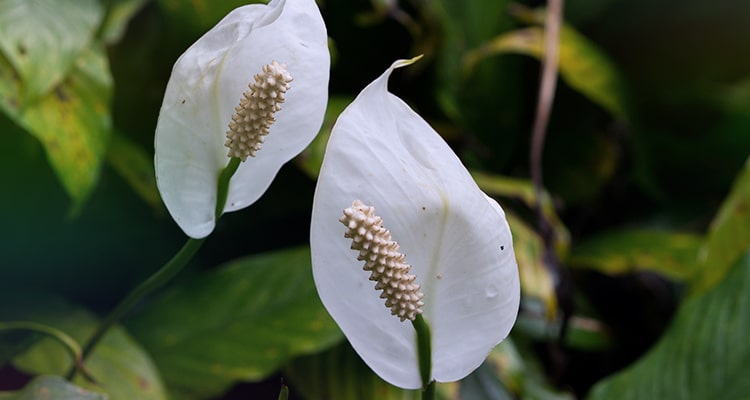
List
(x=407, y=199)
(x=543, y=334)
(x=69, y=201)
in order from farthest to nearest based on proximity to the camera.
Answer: (x=543, y=334), (x=69, y=201), (x=407, y=199)

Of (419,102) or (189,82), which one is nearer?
(189,82)

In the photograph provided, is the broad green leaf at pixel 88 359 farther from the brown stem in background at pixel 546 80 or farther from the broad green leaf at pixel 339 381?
the brown stem in background at pixel 546 80

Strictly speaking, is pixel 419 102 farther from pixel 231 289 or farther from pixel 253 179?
pixel 253 179

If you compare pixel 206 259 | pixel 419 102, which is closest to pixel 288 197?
pixel 206 259

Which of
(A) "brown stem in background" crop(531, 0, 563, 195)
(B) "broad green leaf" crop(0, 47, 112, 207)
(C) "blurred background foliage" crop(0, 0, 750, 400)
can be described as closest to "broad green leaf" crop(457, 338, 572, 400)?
(C) "blurred background foliage" crop(0, 0, 750, 400)

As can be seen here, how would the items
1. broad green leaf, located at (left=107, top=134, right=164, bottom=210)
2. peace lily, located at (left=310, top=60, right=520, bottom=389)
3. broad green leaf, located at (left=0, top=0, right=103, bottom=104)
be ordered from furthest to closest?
broad green leaf, located at (left=107, top=134, right=164, bottom=210)
broad green leaf, located at (left=0, top=0, right=103, bottom=104)
peace lily, located at (left=310, top=60, right=520, bottom=389)

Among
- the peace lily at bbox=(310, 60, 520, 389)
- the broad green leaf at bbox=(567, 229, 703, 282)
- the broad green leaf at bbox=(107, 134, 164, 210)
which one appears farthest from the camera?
the broad green leaf at bbox=(567, 229, 703, 282)

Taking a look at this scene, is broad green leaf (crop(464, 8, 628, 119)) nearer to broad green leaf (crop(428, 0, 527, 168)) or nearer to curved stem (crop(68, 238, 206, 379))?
broad green leaf (crop(428, 0, 527, 168))
